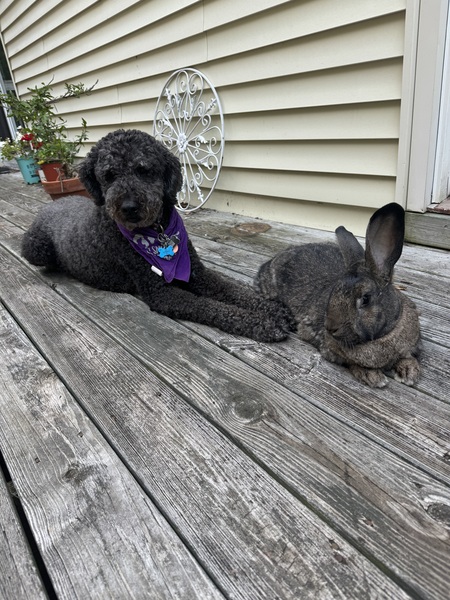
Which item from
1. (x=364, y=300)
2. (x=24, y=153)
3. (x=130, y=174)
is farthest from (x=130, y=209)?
(x=24, y=153)

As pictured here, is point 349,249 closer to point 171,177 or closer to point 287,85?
point 171,177

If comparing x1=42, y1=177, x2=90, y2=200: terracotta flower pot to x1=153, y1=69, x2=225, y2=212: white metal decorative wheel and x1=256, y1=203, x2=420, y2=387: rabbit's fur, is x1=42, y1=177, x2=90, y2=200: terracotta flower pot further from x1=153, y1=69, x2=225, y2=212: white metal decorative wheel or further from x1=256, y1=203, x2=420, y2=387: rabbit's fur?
x1=256, y1=203, x2=420, y2=387: rabbit's fur

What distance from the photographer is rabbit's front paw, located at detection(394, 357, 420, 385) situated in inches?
63.5

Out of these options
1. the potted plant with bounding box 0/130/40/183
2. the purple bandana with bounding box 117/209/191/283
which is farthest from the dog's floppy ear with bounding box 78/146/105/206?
the potted plant with bounding box 0/130/40/183

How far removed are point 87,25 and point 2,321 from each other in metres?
5.14

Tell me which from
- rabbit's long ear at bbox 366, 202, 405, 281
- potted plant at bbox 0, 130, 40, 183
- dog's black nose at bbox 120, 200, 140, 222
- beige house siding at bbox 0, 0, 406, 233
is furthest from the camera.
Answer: potted plant at bbox 0, 130, 40, 183

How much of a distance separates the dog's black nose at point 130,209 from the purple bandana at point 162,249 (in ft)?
0.53

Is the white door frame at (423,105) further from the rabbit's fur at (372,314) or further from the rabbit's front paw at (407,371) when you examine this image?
the rabbit's front paw at (407,371)

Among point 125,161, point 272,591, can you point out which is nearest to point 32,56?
point 125,161

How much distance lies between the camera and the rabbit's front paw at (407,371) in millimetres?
1612

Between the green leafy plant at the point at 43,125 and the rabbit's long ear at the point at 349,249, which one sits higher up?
the green leafy plant at the point at 43,125

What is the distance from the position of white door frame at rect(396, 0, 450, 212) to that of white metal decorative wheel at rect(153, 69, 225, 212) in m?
1.91

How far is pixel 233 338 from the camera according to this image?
6.95 feet

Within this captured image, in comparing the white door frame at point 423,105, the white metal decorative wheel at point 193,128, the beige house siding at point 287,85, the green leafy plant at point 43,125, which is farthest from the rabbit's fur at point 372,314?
the green leafy plant at point 43,125
